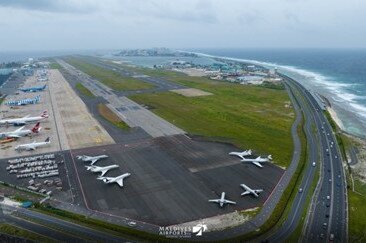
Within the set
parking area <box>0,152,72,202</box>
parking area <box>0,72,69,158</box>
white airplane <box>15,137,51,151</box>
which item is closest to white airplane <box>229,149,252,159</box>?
parking area <box>0,152,72,202</box>

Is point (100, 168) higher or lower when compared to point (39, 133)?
higher

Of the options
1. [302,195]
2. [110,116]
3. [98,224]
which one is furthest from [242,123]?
[98,224]

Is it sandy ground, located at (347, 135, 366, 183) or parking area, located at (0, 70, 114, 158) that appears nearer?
sandy ground, located at (347, 135, 366, 183)

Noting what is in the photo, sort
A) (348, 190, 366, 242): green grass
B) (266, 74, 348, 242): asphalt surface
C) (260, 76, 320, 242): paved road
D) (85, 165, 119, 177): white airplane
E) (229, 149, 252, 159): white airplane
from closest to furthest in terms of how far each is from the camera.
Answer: (348, 190, 366, 242): green grass → (266, 74, 348, 242): asphalt surface → (260, 76, 320, 242): paved road → (85, 165, 119, 177): white airplane → (229, 149, 252, 159): white airplane

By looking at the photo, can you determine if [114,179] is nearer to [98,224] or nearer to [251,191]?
[98,224]

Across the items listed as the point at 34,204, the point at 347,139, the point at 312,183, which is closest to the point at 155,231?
the point at 34,204

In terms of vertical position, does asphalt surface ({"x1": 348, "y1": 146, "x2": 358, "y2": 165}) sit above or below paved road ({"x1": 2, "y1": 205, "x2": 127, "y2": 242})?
above

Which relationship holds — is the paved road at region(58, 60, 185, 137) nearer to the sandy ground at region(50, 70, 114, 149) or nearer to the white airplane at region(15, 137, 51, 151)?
the sandy ground at region(50, 70, 114, 149)
